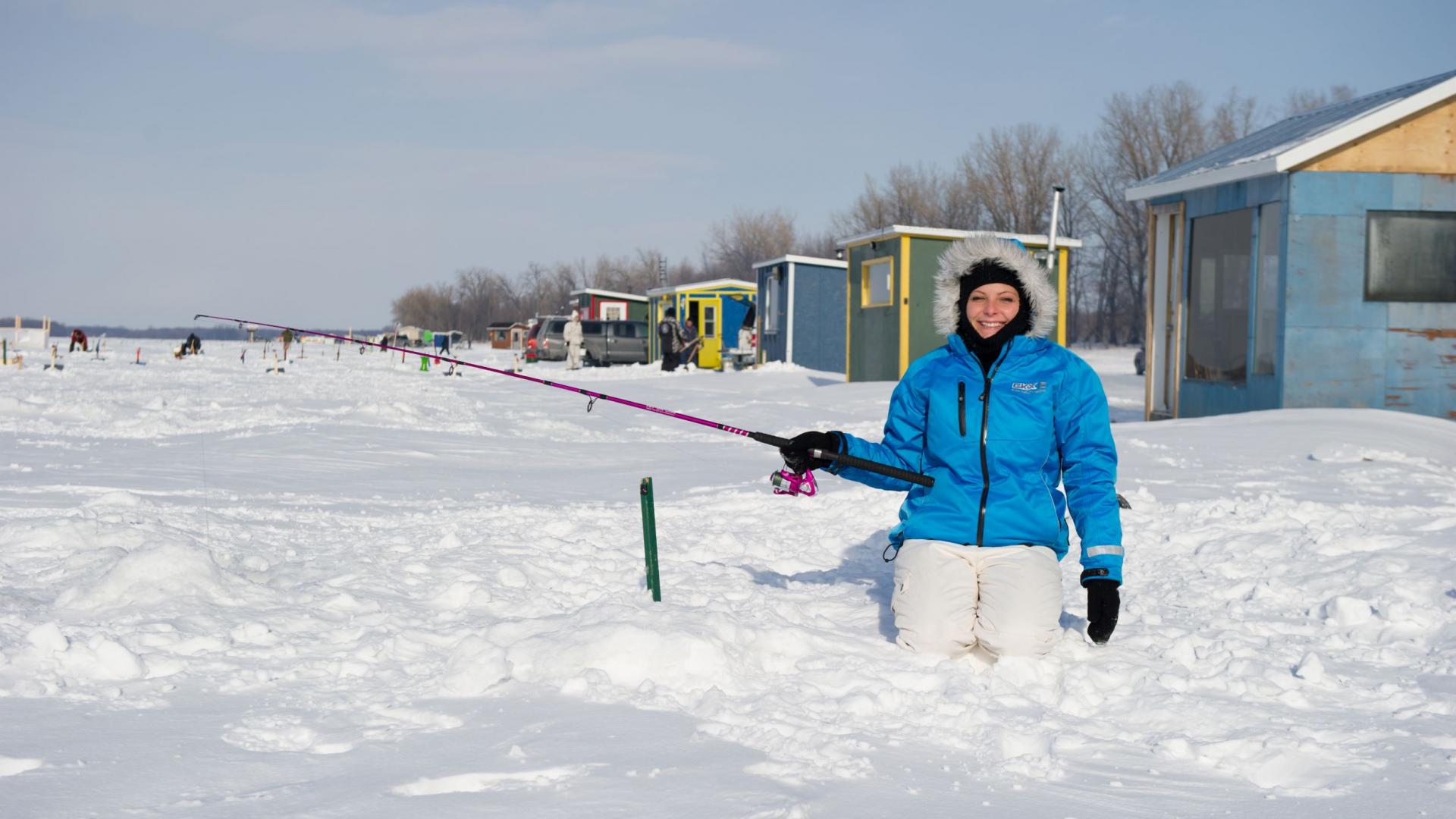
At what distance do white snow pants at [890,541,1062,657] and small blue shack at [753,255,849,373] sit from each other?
24062 millimetres

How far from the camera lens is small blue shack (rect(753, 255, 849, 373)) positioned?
92.8 ft

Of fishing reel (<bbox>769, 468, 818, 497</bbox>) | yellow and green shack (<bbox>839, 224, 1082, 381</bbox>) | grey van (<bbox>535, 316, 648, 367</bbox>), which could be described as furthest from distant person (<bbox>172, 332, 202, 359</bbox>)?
fishing reel (<bbox>769, 468, 818, 497</bbox>)

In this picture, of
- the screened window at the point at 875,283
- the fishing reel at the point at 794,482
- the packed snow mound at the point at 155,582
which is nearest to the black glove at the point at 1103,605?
the fishing reel at the point at 794,482

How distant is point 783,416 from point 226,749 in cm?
1270

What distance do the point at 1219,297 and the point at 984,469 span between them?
10023 millimetres

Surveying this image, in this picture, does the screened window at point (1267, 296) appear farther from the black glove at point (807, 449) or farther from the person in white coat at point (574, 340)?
the person in white coat at point (574, 340)

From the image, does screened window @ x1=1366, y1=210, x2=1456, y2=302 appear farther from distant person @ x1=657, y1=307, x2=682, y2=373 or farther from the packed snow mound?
distant person @ x1=657, y1=307, x2=682, y2=373

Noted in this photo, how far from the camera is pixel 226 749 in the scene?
2977 mm

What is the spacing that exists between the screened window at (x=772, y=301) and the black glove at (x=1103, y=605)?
971 inches

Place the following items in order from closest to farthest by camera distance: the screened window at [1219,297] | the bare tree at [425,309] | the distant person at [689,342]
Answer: the screened window at [1219,297], the distant person at [689,342], the bare tree at [425,309]

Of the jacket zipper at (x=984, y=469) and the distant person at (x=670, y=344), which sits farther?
the distant person at (x=670, y=344)

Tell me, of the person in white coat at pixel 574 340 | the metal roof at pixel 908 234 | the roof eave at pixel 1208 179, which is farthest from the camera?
the person in white coat at pixel 574 340

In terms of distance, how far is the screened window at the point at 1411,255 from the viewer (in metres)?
11.5

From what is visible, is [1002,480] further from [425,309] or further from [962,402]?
[425,309]
